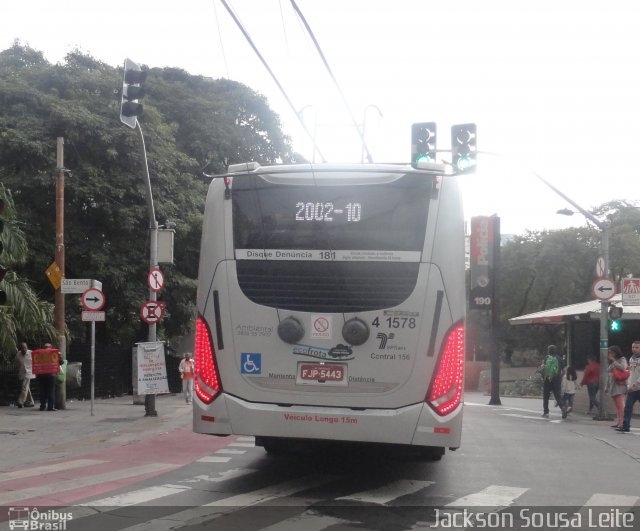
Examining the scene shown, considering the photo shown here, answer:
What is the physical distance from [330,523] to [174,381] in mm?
29736

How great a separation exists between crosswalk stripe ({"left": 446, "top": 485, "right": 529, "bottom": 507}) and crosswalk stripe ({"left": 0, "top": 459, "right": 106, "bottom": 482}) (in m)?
5.08

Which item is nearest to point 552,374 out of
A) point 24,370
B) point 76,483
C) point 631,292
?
point 631,292

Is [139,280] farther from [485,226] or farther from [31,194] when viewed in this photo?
[485,226]

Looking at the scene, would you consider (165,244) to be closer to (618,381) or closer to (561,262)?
(618,381)

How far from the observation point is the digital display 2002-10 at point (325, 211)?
28.1ft

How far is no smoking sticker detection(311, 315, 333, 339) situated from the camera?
329 inches

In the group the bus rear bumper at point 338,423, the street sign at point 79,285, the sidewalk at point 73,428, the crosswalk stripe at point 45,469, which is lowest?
the sidewalk at point 73,428

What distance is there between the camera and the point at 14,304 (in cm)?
2109

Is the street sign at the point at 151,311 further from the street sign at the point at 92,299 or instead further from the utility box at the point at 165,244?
the utility box at the point at 165,244

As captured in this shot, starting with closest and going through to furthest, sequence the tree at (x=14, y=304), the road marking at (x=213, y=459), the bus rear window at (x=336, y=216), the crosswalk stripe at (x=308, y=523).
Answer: the crosswalk stripe at (x=308, y=523) → the bus rear window at (x=336, y=216) → the road marking at (x=213, y=459) → the tree at (x=14, y=304)

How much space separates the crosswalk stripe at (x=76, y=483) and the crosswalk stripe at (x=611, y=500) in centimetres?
516

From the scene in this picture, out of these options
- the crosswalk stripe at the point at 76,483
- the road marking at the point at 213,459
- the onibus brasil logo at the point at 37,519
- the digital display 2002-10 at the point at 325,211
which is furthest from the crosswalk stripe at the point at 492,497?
the crosswalk stripe at the point at 76,483

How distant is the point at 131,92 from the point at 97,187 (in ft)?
47.6

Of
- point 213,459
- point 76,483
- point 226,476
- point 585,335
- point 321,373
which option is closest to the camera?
point 321,373
